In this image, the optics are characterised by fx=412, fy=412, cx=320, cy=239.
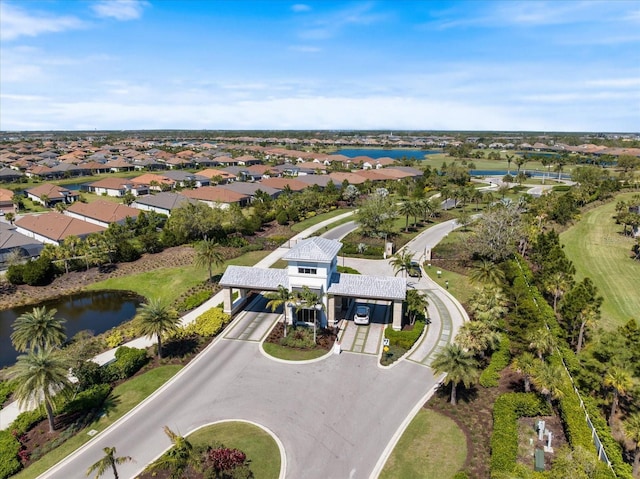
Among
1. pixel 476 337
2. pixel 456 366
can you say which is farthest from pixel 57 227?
pixel 456 366

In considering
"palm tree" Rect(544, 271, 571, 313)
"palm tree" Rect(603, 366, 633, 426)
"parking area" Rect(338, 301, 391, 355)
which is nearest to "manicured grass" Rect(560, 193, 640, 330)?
"palm tree" Rect(544, 271, 571, 313)

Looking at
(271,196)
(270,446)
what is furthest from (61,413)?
(271,196)

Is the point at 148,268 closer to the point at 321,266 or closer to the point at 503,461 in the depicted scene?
the point at 321,266

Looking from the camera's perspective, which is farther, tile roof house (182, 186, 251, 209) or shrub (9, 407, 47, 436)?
tile roof house (182, 186, 251, 209)

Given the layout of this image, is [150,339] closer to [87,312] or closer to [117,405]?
[117,405]

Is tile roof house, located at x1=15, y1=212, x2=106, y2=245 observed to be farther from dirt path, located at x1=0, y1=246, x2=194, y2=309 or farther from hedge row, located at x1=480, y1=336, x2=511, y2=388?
hedge row, located at x1=480, y1=336, x2=511, y2=388

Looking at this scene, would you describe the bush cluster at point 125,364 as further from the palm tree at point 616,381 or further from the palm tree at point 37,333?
the palm tree at point 616,381

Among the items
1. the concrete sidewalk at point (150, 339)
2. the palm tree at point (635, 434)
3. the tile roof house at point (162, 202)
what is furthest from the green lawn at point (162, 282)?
the palm tree at point (635, 434)
